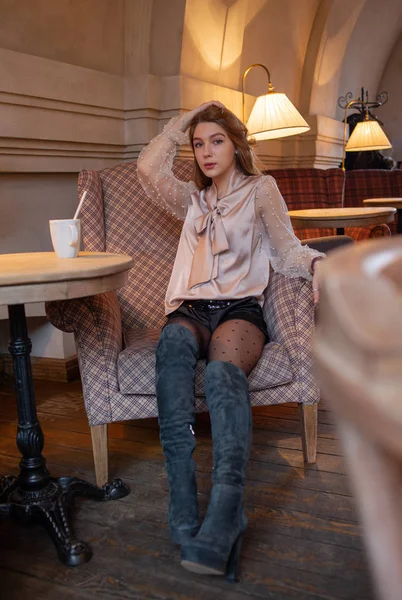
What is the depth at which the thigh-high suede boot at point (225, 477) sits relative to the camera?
4.78 ft

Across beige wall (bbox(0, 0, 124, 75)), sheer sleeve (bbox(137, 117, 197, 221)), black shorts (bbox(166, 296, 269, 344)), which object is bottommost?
black shorts (bbox(166, 296, 269, 344))

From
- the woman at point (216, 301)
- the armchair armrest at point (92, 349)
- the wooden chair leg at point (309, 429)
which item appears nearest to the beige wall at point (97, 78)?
the woman at point (216, 301)

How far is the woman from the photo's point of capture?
5.08 feet

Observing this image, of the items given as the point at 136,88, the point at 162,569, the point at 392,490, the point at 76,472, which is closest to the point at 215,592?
the point at 162,569

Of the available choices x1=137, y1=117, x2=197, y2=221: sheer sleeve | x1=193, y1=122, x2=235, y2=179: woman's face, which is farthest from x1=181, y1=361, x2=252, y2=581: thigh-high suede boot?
x1=137, y1=117, x2=197, y2=221: sheer sleeve

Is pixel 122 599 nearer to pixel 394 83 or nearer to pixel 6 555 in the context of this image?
pixel 6 555

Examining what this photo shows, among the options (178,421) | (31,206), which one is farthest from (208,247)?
(31,206)

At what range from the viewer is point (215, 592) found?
1485 mm

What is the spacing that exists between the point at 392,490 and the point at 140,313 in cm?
226

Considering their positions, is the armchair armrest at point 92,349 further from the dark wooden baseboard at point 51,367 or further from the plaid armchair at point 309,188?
the plaid armchair at point 309,188

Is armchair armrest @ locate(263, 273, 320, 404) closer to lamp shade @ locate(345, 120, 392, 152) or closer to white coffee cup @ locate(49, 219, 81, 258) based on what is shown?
white coffee cup @ locate(49, 219, 81, 258)

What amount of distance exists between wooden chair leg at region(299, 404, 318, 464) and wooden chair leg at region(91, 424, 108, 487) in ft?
2.14

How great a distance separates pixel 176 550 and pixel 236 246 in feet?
3.24

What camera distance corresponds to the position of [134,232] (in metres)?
2.59
